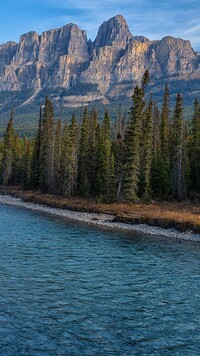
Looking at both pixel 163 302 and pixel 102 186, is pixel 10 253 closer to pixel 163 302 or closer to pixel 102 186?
pixel 163 302

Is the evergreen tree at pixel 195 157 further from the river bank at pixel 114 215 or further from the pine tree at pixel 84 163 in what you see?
the pine tree at pixel 84 163

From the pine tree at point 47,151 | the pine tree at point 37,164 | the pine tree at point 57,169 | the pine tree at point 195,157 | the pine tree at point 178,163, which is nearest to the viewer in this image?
the pine tree at point 178,163

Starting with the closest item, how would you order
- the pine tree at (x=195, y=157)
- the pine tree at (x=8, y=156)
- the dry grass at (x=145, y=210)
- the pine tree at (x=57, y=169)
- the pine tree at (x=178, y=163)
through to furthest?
the dry grass at (x=145, y=210) < the pine tree at (x=178, y=163) < the pine tree at (x=195, y=157) < the pine tree at (x=57, y=169) < the pine tree at (x=8, y=156)

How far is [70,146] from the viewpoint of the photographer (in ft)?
228

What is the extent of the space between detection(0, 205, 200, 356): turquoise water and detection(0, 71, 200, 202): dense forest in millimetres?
28228

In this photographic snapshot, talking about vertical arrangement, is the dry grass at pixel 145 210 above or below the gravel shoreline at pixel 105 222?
above

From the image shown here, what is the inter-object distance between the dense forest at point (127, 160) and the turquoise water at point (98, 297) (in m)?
28.2

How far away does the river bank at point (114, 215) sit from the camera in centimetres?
3997

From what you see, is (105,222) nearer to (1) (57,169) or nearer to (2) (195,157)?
(2) (195,157)

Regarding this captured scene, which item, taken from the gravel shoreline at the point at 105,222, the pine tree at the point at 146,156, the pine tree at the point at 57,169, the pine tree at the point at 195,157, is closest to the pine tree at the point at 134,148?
the pine tree at the point at 146,156

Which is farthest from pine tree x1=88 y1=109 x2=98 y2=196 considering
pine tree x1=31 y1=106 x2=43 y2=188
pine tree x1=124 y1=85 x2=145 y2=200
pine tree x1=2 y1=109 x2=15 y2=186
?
pine tree x1=2 y1=109 x2=15 y2=186

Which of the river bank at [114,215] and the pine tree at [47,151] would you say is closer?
the river bank at [114,215]

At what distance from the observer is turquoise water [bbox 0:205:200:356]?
44.9ft

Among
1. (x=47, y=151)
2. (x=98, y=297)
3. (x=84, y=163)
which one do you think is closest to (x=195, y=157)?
(x=84, y=163)
